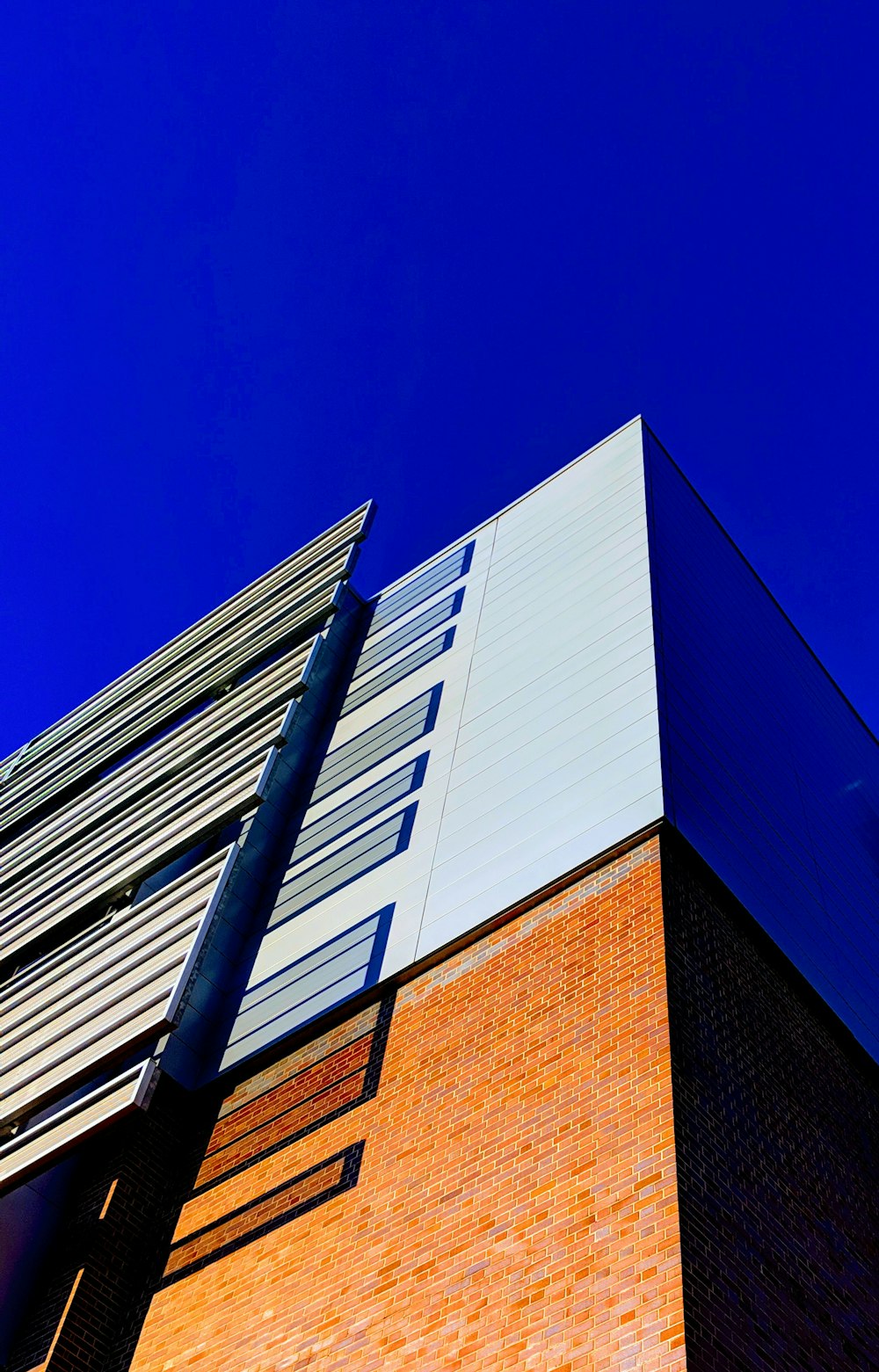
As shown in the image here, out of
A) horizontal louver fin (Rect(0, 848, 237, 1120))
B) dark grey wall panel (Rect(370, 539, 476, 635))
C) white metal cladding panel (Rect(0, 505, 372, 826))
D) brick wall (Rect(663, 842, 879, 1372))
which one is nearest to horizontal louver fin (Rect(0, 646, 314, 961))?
horizontal louver fin (Rect(0, 848, 237, 1120))

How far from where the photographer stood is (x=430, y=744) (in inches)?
557

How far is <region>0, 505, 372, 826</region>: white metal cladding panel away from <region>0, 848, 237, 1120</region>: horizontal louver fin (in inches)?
227

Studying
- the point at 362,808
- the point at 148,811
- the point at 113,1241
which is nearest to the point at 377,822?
the point at 362,808

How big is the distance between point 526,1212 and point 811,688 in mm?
12003

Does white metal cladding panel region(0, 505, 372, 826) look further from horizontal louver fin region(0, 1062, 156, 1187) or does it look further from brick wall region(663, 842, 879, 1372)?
brick wall region(663, 842, 879, 1372)

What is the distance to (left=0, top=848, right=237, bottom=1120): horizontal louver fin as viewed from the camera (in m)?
11.1

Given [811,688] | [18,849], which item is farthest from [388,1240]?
[811,688]

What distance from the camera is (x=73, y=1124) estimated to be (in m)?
10.4

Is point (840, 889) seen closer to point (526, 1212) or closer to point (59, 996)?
point (526, 1212)

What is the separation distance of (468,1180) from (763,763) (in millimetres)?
6942

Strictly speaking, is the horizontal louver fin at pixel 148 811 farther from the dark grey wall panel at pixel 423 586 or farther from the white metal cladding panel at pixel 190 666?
the dark grey wall panel at pixel 423 586

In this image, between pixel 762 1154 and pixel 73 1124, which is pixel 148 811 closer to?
pixel 73 1124

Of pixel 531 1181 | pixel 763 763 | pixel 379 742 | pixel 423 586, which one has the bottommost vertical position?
pixel 763 763

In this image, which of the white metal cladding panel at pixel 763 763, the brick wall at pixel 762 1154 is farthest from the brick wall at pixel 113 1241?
the white metal cladding panel at pixel 763 763
